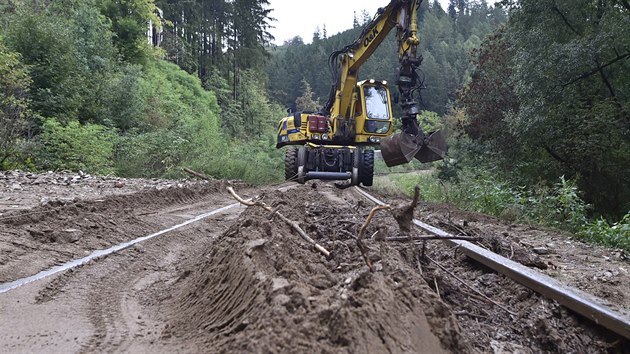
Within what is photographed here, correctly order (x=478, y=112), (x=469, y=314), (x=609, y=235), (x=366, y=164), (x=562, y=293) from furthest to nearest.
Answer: (x=478, y=112) → (x=366, y=164) → (x=609, y=235) → (x=562, y=293) → (x=469, y=314)

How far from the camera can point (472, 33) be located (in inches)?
3829

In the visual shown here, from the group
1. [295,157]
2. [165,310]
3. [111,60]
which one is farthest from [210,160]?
[165,310]

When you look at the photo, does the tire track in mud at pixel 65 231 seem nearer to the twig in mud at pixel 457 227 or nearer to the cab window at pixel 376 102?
the twig in mud at pixel 457 227

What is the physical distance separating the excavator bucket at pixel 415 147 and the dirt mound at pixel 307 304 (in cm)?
628

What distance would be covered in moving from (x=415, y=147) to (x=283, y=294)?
315 inches

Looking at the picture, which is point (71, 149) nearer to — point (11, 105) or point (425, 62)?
point (11, 105)

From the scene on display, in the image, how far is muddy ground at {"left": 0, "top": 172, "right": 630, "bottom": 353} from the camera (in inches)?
89.2

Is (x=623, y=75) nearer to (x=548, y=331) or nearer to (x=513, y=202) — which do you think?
(x=513, y=202)

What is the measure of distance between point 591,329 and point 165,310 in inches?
111

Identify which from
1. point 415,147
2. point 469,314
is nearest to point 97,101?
point 415,147

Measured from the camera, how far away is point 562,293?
3393 mm

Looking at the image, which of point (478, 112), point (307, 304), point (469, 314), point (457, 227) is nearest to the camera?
point (307, 304)

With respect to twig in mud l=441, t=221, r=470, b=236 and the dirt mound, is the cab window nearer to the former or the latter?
twig in mud l=441, t=221, r=470, b=236

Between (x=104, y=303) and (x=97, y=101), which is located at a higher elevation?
(x=97, y=101)
